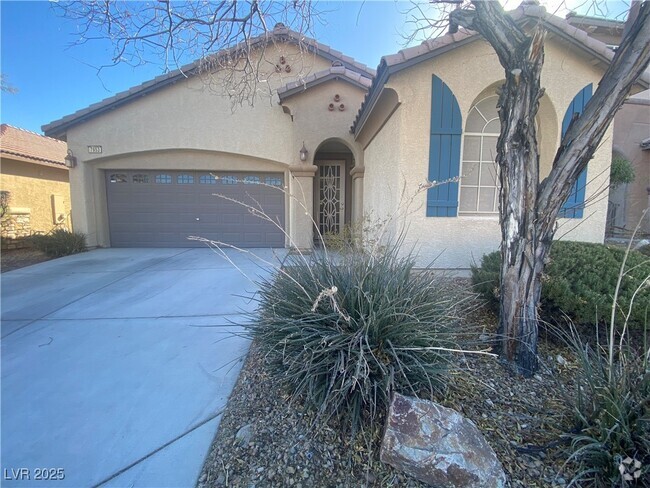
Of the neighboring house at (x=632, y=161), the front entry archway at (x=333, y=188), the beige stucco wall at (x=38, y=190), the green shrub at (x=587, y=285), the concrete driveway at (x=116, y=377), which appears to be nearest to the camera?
the concrete driveway at (x=116, y=377)

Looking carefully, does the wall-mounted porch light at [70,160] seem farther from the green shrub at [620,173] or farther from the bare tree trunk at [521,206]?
the green shrub at [620,173]

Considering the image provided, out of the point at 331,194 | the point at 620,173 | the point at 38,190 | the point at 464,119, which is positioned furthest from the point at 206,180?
the point at 620,173

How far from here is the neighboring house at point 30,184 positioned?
39.1 ft

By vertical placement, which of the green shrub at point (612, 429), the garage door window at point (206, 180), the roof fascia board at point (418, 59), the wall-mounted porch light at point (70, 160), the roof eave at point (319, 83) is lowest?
the green shrub at point (612, 429)

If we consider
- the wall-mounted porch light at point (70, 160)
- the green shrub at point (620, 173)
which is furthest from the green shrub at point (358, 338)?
the wall-mounted porch light at point (70, 160)

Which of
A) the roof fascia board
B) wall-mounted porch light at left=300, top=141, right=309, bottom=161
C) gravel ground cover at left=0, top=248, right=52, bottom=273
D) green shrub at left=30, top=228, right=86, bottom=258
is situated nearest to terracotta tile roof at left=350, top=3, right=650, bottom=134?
the roof fascia board

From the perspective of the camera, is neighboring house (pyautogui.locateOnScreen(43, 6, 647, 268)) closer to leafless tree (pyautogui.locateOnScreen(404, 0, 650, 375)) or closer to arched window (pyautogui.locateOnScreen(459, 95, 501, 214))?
arched window (pyautogui.locateOnScreen(459, 95, 501, 214))

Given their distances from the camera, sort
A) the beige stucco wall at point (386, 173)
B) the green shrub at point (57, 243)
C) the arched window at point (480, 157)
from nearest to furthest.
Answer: the beige stucco wall at point (386, 173) < the arched window at point (480, 157) < the green shrub at point (57, 243)

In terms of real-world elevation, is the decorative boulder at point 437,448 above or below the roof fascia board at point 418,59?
below

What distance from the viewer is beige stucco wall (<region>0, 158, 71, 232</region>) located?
12281mm

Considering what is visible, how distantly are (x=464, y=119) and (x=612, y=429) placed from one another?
546cm

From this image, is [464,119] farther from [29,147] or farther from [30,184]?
[29,147]

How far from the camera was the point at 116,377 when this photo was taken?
3.16m

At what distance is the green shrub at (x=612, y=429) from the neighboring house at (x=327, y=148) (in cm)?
406
